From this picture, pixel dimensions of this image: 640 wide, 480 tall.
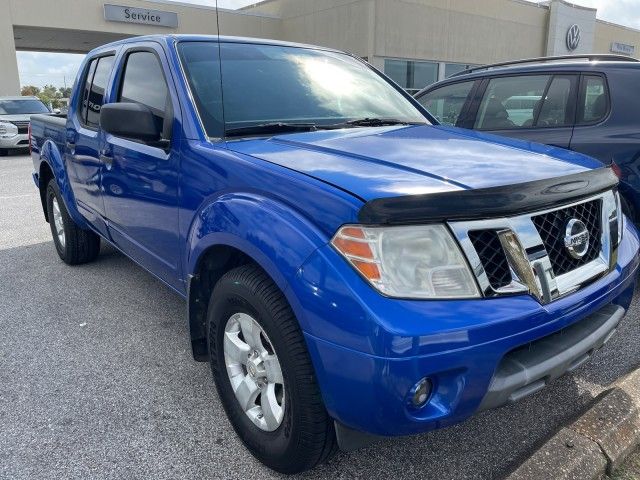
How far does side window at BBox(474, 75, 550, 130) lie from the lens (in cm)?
467

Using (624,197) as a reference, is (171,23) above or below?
above

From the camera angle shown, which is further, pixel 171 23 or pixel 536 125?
pixel 171 23

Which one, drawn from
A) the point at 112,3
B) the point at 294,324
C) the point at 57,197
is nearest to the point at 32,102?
the point at 112,3

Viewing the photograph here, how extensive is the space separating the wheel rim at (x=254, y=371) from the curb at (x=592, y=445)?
94 centimetres

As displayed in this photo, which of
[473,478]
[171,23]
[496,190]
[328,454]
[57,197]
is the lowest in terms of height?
[473,478]

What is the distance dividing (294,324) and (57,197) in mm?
3742

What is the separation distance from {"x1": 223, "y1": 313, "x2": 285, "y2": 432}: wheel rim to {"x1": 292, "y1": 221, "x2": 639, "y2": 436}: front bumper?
344mm

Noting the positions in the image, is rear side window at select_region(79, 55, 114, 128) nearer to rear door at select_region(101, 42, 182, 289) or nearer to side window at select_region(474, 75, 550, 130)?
rear door at select_region(101, 42, 182, 289)

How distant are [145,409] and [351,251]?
1578 millimetres

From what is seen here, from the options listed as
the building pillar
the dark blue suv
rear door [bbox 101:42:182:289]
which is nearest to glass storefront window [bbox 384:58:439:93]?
the building pillar

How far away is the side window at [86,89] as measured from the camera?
4.14 meters

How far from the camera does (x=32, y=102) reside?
1656 cm

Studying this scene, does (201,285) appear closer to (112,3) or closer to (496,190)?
(496,190)

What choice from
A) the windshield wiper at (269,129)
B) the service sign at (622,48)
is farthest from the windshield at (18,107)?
the service sign at (622,48)
